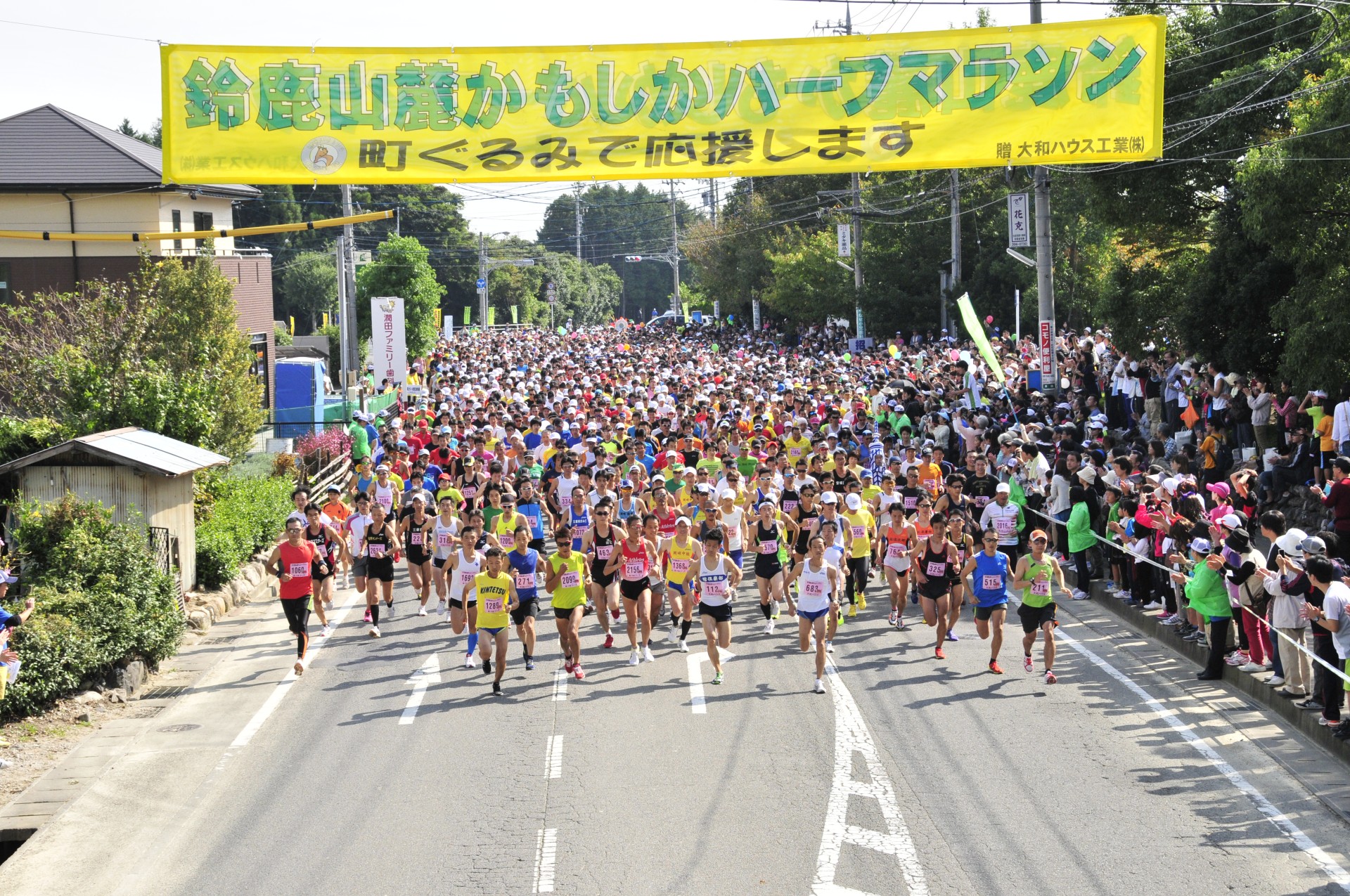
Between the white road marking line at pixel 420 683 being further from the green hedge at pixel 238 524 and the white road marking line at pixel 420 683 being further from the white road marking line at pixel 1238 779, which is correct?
the white road marking line at pixel 1238 779

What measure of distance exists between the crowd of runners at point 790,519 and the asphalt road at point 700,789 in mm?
680

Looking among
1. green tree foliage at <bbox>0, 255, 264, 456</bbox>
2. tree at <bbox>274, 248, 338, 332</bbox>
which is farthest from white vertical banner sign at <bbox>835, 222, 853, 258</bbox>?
tree at <bbox>274, 248, 338, 332</bbox>

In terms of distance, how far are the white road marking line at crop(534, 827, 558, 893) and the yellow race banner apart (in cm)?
665

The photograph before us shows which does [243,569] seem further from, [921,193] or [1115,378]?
[921,193]

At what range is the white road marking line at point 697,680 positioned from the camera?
11.8m

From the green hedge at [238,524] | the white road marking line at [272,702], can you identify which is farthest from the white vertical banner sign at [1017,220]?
the white road marking line at [272,702]

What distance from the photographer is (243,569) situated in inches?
711

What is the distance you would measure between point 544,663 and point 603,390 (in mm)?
20162

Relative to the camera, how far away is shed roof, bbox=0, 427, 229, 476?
15.0 metres

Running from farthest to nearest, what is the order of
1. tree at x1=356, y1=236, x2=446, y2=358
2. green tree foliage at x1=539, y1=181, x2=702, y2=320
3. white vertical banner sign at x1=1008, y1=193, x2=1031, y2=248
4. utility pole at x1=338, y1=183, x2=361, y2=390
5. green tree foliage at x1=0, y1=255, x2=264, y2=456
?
green tree foliage at x1=539, y1=181, x2=702, y2=320 → tree at x1=356, y1=236, x2=446, y2=358 → utility pole at x1=338, y1=183, x2=361, y2=390 → white vertical banner sign at x1=1008, y1=193, x2=1031, y2=248 → green tree foliage at x1=0, y1=255, x2=264, y2=456

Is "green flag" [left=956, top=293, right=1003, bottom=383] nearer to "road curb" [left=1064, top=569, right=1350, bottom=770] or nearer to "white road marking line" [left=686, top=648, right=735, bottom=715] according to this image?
"road curb" [left=1064, top=569, right=1350, bottom=770]

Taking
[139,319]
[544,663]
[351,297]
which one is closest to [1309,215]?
[544,663]

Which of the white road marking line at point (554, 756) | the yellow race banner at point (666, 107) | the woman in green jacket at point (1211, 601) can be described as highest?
the yellow race banner at point (666, 107)

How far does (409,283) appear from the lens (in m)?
49.4
